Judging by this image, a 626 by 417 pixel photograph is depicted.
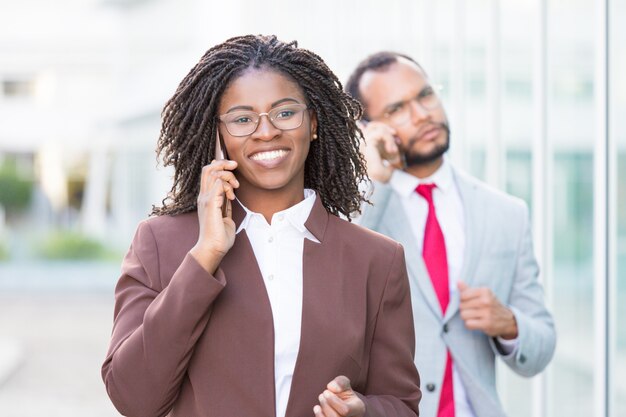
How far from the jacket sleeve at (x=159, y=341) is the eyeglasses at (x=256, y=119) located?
0.96 ft

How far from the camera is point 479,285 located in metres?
3.00

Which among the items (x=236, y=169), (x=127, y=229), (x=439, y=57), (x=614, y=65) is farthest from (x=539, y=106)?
(x=127, y=229)

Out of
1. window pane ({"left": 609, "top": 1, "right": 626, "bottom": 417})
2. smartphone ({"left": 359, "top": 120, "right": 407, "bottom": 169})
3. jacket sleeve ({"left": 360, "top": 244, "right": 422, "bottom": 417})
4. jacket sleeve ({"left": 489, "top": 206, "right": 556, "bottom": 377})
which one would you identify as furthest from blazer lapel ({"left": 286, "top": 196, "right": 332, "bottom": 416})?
window pane ({"left": 609, "top": 1, "right": 626, "bottom": 417})

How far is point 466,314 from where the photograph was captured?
114 inches

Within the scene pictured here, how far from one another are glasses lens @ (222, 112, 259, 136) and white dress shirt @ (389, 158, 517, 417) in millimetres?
924

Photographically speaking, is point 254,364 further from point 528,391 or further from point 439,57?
point 439,57

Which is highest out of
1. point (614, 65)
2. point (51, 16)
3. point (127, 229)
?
point (51, 16)

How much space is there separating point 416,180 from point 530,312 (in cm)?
50

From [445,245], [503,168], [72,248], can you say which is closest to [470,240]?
[445,245]

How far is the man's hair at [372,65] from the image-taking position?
10.3ft

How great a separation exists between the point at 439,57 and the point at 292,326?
4.63 metres

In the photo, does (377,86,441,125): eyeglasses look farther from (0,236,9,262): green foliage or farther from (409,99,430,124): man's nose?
(0,236,9,262): green foliage

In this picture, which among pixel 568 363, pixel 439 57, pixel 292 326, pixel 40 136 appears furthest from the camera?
pixel 40 136

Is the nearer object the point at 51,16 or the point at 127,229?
the point at 127,229
